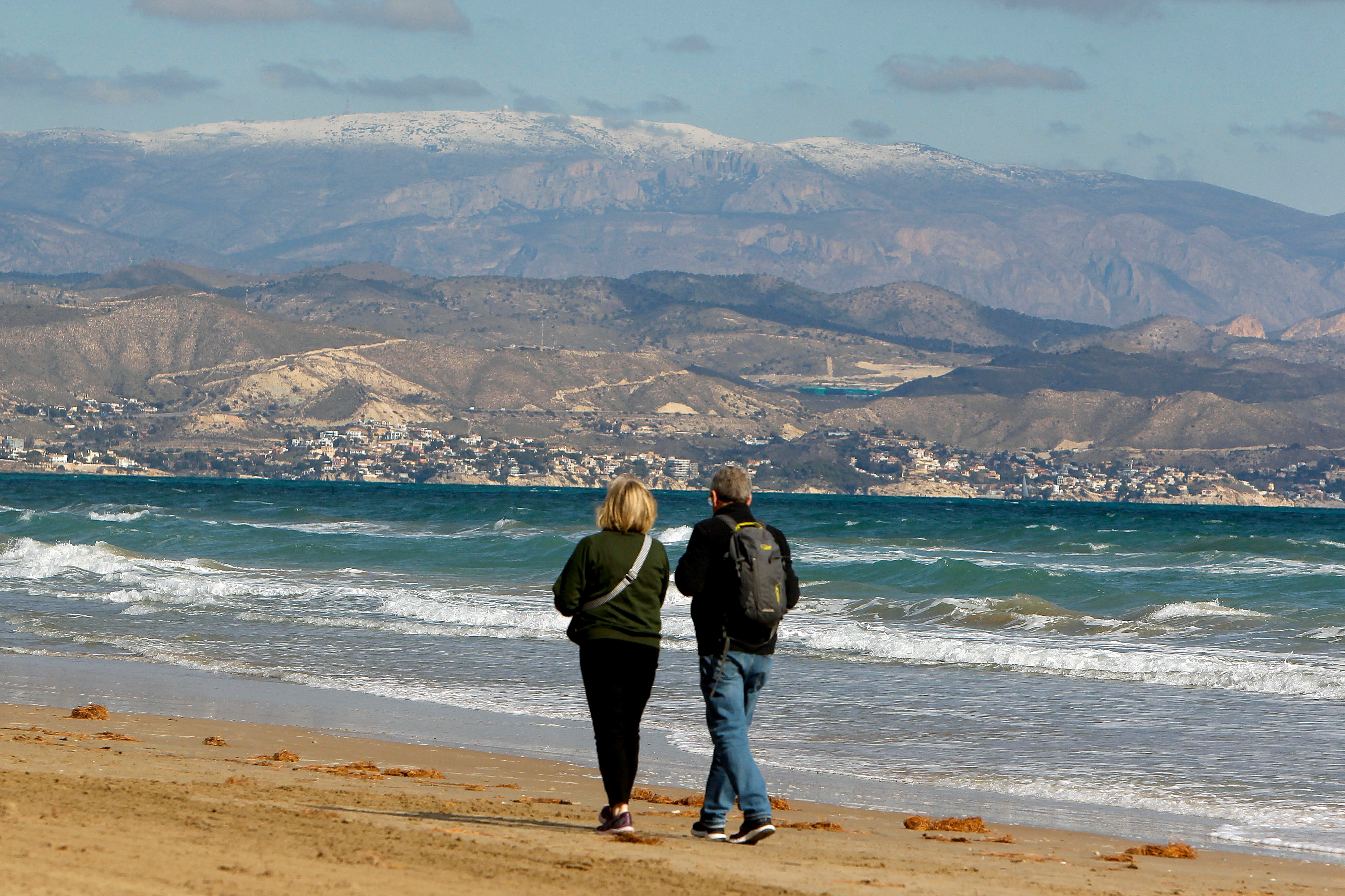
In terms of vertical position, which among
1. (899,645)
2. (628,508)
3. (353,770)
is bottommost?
(899,645)

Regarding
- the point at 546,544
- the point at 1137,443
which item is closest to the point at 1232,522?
the point at 546,544

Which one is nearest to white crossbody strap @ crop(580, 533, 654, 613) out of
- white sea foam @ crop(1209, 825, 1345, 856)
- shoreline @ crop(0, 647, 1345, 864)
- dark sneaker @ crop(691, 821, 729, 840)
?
dark sneaker @ crop(691, 821, 729, 840)

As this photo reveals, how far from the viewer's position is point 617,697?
7293 mm

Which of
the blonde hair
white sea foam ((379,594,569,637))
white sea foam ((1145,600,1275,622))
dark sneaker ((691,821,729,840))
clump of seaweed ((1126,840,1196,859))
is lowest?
white sea foam ((379,594,569,637))

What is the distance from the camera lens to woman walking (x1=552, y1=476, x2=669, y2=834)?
23.5 ft

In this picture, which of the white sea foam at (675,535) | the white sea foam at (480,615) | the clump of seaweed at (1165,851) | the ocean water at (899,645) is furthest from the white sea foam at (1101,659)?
the white sea foam at (675,535)

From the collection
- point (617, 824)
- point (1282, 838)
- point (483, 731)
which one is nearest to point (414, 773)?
point (483, 731)

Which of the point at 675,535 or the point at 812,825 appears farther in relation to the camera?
the point at 675,535

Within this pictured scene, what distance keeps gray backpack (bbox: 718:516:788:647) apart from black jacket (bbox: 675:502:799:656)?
0.03m

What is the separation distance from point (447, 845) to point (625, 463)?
165123 mm

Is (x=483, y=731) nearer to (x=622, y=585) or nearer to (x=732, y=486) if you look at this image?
(x=622, y=585)

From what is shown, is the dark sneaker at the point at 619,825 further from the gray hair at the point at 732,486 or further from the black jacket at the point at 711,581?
the gray hair at the point at 732,486

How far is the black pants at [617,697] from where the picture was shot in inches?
285

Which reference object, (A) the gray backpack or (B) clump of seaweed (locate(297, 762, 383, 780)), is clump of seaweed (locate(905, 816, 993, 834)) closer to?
(A) the gray backpack
